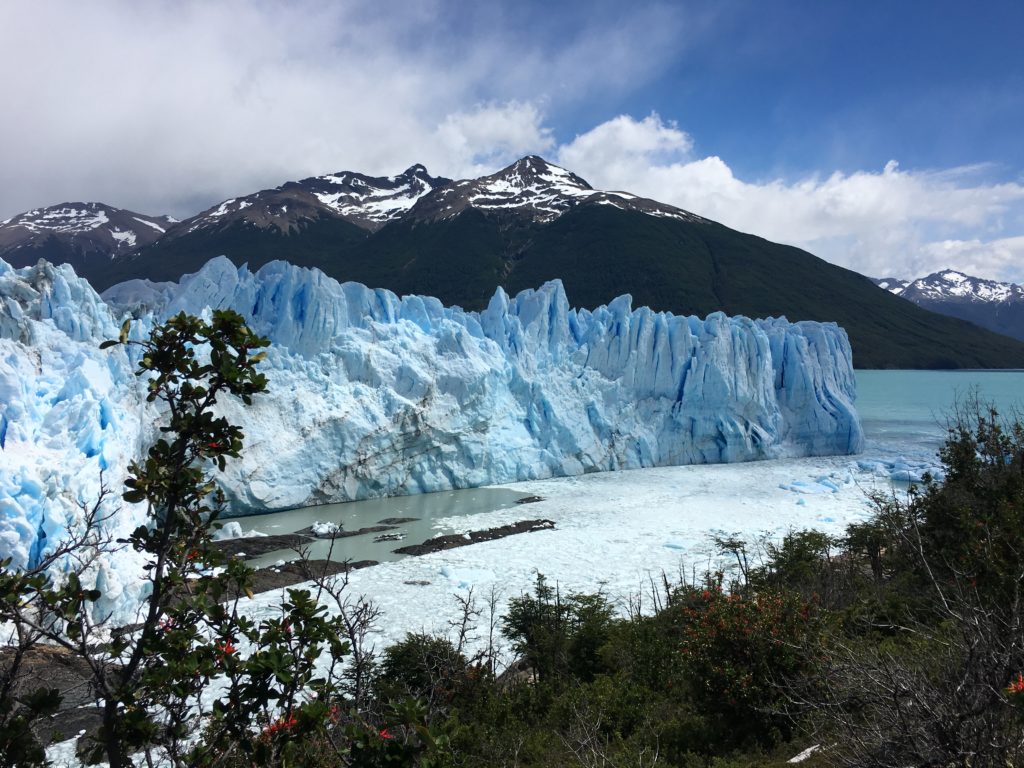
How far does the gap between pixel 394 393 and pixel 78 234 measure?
137m

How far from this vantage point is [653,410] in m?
27.3

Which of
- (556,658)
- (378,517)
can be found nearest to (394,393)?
(378,517)

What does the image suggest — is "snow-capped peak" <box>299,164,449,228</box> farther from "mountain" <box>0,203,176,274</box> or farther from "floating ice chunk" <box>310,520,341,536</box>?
"floating ice chunk" <box>310,520,341,536</box>

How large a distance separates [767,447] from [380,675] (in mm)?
23436

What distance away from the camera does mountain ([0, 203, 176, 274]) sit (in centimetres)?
11088

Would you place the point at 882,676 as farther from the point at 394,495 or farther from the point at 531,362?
the point at 531,362

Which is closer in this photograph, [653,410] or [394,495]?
[394,495]

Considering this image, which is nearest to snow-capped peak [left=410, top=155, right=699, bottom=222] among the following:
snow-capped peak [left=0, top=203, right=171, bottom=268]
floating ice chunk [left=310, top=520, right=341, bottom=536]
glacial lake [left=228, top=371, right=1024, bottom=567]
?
snow-capped peak [left=0, top=203, right=171, bottom=268]

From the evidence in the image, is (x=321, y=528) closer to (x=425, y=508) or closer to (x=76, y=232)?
(x=425, y=508)

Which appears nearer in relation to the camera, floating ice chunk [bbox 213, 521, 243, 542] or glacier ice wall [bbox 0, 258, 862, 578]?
glacier ice wall [bbox 0, 258, 862, 578]

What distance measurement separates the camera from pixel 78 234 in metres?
126

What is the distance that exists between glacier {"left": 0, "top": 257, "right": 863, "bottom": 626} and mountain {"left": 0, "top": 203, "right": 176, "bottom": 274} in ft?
314

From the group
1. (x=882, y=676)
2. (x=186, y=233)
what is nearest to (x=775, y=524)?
(x=882, y=676)

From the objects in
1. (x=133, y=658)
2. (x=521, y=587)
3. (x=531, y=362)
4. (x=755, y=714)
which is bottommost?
(x=521, y=587)
